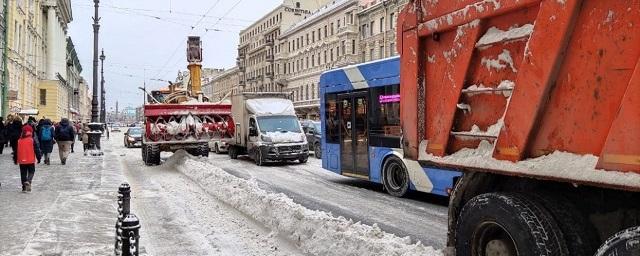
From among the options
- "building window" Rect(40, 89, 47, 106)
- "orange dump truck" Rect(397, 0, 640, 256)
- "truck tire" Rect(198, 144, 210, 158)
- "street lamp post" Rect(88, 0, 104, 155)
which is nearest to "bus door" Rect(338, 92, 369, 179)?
"orange dump truck" Rect(397, 0, 640, 256)

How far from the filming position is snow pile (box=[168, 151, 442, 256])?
19.4 feet

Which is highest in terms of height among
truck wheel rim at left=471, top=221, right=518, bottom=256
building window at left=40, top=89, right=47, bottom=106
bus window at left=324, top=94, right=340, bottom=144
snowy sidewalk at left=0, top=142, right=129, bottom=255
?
building window at left=40, top=89, right=47, bottom=106

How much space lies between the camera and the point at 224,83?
110 metres

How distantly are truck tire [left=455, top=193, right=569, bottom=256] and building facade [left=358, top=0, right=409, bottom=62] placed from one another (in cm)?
4392

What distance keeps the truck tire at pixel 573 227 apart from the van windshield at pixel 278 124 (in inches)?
669

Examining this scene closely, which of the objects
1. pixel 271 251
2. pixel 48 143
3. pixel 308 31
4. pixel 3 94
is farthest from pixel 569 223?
pixel 308 31

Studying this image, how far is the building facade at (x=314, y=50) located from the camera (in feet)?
185

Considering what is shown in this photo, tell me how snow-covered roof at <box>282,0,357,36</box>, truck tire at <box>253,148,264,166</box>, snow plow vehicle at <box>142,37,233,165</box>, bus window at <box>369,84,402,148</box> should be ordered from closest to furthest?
bus window at <box>369,84,402,148</box>, snow plow vehicle at <box>142,37,233,165</box>, truck tire at <box>253,148,264,166</box>, snow-covered roof at <box>282,0,357,36</box>

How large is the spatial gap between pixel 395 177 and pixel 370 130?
3.74ft

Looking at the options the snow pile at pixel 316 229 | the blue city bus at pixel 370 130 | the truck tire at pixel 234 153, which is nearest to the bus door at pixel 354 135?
the blue city bus at pixel 370 130

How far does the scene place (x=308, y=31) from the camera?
67.6 metres

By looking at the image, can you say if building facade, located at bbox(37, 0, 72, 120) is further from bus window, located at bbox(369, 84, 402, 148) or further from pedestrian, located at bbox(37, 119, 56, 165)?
bus window, located at bbox(369, 84, 402, 148)

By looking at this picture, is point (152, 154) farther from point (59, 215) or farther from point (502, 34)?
point (502, 34)

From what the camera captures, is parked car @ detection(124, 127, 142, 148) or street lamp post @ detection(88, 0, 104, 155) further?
parked car @ detection(124, 127, 142, 148)
